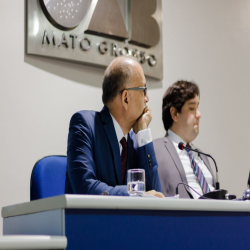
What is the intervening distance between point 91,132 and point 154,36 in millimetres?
1747

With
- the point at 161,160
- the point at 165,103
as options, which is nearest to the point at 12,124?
the point at 161,160

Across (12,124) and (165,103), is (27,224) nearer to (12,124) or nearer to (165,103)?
(12,124)

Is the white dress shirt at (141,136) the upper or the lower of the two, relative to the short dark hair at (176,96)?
lower

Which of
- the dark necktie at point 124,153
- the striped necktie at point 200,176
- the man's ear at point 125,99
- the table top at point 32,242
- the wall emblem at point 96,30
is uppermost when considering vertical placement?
the wall emblem at point 96,30

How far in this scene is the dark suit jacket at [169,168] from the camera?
3.19m

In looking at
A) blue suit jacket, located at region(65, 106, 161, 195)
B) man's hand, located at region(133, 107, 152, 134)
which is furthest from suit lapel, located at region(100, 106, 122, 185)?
man's hand, located at region(133, 107, 152, 134)

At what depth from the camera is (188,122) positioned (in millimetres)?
3633

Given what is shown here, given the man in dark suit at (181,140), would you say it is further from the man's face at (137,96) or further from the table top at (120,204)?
the table top at (120,204)

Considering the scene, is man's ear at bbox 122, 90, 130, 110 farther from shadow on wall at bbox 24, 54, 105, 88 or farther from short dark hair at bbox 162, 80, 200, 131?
short dark hair at bbox 162, 80, 200, 131

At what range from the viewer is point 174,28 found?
415 centimetres

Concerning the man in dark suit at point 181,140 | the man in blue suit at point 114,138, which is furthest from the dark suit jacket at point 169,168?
the man in blue suit at point 114,138

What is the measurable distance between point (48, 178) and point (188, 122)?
156cm

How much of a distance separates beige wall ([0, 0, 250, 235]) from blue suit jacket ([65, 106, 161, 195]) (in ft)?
2.53

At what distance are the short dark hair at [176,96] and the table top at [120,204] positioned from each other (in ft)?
6.74
